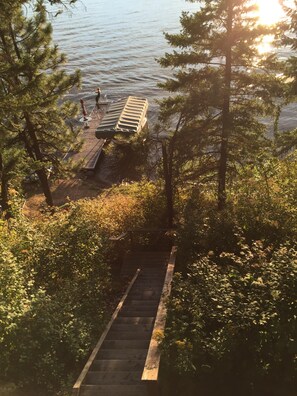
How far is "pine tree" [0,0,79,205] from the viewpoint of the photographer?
14.1 meters

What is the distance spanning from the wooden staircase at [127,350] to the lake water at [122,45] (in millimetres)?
26862

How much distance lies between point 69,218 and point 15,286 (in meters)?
3.66

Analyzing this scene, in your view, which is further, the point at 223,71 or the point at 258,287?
the point at 223,71

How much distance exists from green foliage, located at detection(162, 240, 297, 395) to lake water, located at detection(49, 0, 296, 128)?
2940 centimetres

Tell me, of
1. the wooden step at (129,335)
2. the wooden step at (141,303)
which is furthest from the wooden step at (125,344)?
the wooden step at (141,303)

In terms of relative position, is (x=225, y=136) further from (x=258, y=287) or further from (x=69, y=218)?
(x=258, y=287)

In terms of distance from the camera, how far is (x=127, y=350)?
823 centimetres

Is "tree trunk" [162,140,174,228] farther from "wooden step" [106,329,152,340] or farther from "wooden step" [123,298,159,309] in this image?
"wooden step" [106,329,152,340]

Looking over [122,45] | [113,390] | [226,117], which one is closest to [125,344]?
[113,390]

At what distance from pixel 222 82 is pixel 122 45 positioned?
49310mm

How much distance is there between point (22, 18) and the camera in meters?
16.1

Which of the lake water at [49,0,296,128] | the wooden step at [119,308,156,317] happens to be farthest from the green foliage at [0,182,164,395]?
the lake water at [49,0,296,128]

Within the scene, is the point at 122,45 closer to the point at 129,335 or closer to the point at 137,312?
the point at 137,312

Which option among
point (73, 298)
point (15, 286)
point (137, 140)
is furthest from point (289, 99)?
point (15, 286)
